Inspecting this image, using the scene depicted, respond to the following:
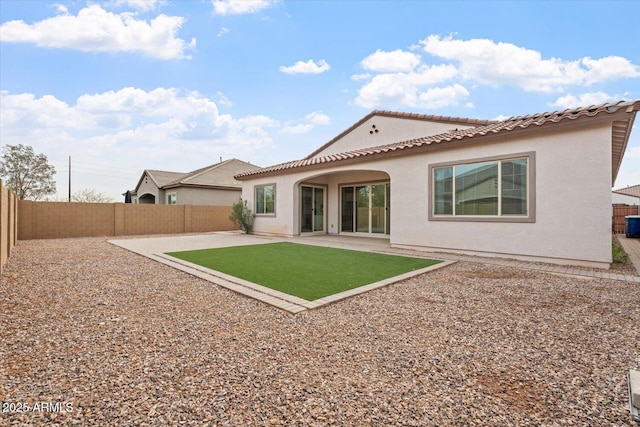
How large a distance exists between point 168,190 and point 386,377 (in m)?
23.5

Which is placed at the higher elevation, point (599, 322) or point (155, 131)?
point (155, 131)

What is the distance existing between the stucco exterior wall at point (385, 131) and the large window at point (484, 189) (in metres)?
4.21

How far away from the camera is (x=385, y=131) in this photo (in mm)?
14109

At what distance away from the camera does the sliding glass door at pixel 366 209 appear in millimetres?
13050

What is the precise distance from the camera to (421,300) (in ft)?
15.1

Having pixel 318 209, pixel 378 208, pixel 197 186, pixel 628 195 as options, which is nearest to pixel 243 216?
pixel 318 209

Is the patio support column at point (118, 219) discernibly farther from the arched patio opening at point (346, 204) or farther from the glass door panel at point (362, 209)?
the glass door panel at point (362, 209)

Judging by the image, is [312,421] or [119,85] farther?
[119,85]

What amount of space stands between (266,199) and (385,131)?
6590 millimetres

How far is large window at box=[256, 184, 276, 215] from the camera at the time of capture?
1490 centimetres

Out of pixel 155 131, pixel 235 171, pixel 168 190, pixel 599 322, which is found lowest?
pixel 599 322

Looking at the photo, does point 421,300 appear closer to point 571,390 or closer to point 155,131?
point 571,390

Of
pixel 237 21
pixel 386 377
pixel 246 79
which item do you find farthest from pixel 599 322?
pixel 246 79

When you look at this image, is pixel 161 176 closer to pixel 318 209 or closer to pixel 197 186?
pixel 197 186
